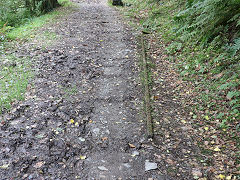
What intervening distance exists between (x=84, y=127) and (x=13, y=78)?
2818 millimetres

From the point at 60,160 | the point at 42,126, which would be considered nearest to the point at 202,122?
the point at 60,160

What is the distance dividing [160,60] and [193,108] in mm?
2540

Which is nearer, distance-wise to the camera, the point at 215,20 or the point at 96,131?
the point at 96,131

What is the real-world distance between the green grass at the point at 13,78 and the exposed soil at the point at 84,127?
232mm

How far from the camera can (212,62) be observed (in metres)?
5.64

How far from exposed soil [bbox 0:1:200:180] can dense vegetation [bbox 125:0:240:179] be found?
1.94 feet

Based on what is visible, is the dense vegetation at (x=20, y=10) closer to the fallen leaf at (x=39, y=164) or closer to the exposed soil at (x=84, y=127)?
→ the exposed soil at (x=84, y=127)

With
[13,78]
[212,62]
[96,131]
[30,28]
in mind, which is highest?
[30,28]

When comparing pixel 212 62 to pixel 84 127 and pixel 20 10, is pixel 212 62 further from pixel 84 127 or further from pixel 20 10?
pixel 20 10

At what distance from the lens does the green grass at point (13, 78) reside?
16.5 ft

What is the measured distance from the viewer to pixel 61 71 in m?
6.36

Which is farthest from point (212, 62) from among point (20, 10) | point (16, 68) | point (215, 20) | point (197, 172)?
point (20, 10)

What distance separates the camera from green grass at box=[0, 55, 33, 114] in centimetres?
502

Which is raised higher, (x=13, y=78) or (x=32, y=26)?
(x=32, y=26)
